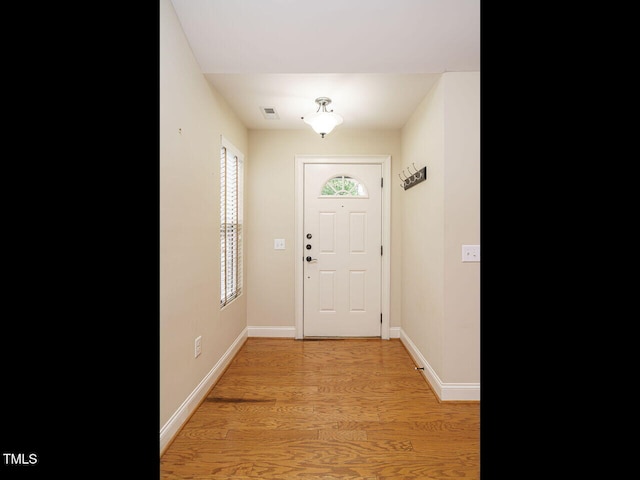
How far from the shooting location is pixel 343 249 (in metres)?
3.78

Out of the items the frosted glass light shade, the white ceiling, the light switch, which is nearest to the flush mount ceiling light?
the frosted glass light shade

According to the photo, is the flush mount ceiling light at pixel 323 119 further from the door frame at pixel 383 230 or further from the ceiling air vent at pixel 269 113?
the door frame at pixel 383 230

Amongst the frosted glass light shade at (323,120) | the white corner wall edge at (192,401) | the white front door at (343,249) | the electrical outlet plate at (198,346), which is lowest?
the white corner wall edge at (192,401)

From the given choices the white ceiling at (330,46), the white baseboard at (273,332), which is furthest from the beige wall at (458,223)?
the white baseboard at (273,332)

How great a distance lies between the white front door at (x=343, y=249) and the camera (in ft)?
12.3

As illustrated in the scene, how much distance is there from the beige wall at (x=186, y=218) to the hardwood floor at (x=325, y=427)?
0.84 feet

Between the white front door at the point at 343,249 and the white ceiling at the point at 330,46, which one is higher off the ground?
the white ceiling at the point at 330,46

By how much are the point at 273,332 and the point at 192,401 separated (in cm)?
163
